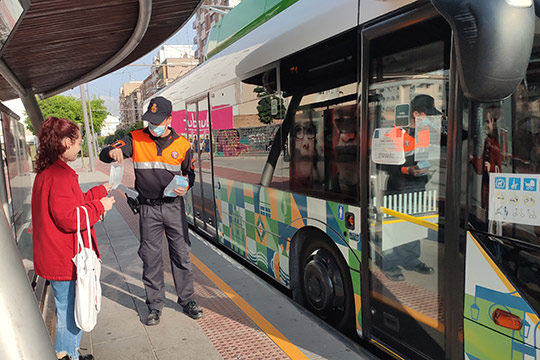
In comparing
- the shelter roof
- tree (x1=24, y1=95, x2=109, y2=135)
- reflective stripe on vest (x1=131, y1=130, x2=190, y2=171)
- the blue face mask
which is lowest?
reflective stripe on vest (x1=131, y1=130, x2=190, y2=171)

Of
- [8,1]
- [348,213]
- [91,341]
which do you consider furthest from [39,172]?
[348,213]

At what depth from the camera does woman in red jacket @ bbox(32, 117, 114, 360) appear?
272 cm

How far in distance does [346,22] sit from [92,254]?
2562 millimetres

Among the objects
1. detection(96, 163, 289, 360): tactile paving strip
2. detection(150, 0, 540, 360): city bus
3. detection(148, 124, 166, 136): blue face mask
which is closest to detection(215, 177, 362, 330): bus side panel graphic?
detection(150, 0, 540, 360): city bus

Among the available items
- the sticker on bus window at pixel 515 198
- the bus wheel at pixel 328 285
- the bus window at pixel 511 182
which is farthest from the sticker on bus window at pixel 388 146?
the bus wheel at pixel 328 285

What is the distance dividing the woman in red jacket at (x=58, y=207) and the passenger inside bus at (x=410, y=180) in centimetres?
210

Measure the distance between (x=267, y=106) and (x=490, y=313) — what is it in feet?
10.1

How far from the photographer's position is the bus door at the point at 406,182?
2.74 m

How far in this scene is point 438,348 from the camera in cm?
279

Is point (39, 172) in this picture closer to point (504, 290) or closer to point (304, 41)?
point (304, 41)

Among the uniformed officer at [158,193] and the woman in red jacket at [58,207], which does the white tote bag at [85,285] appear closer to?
the woman in red jacket at [58,207]

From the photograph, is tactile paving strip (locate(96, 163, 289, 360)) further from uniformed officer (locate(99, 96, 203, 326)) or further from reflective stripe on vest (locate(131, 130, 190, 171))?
reflective stripe on vest (locate(131, 130, 190, 171))

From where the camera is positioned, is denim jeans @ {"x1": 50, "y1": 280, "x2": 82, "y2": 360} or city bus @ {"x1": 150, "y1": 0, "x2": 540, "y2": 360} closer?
city bus @ {"x1": 150, "y1": 0, "x2": 540, "y2": 360}

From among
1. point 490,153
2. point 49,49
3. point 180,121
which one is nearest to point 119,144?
point 49,49
